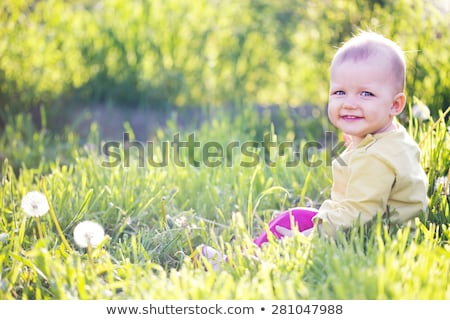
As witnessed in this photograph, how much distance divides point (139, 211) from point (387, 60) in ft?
3.87

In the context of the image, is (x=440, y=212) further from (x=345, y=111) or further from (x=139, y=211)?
(x=139, y=211)

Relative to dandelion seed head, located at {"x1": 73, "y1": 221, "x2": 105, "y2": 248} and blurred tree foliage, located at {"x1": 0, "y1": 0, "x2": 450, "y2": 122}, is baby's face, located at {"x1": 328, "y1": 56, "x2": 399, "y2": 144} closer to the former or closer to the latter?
dandelion seed head, located at {"x1": 73, "y1": 221, "x2": 105, "y2": 248}

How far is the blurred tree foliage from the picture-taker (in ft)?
13.8

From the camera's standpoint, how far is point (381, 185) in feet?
6.75

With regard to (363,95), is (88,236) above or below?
below

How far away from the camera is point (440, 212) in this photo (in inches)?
88.6

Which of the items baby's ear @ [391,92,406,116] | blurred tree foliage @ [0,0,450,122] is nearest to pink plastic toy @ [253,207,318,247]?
baby's ear @ [391,92,406,116]

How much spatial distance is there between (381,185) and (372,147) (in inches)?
5.7
